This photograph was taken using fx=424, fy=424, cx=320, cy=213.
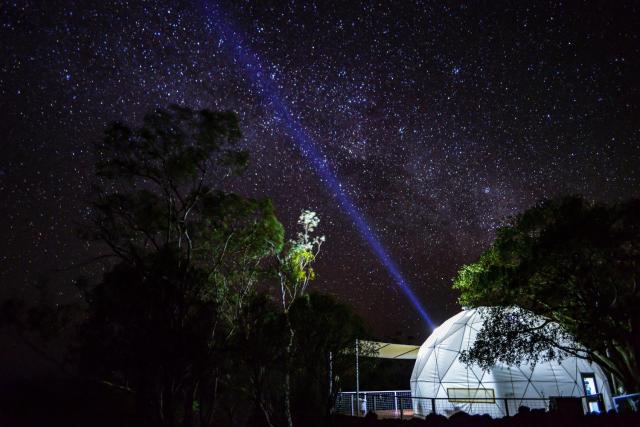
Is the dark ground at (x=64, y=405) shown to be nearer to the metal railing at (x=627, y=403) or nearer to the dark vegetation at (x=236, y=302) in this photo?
the dark vegetation at (x=236, y=302)

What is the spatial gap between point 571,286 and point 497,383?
7.61m

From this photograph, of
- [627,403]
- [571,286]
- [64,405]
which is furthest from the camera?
[64,405]

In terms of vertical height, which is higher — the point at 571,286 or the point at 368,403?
the point at 571,286

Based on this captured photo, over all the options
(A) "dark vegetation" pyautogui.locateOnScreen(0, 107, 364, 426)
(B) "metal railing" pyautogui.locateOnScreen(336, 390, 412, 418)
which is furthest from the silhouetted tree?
(B) "metal railing" pyautogui.locateOnScreen(336, 390, 412, 418)

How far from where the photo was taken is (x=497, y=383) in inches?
742

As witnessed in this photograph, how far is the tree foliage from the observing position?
12.1 metres

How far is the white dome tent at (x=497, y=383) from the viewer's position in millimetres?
18203

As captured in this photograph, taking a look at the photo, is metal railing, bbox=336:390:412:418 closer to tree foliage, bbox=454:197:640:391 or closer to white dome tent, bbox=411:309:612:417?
white dome tent, bbox=411:309:612:417

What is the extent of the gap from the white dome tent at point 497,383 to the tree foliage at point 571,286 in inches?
181

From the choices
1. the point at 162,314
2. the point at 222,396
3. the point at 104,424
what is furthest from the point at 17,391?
the point at 162,314

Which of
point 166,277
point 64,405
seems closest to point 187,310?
point 166,277

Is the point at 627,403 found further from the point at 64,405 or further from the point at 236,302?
the point at 64,405

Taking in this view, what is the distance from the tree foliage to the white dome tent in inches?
181

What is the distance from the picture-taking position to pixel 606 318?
13.2 meters
